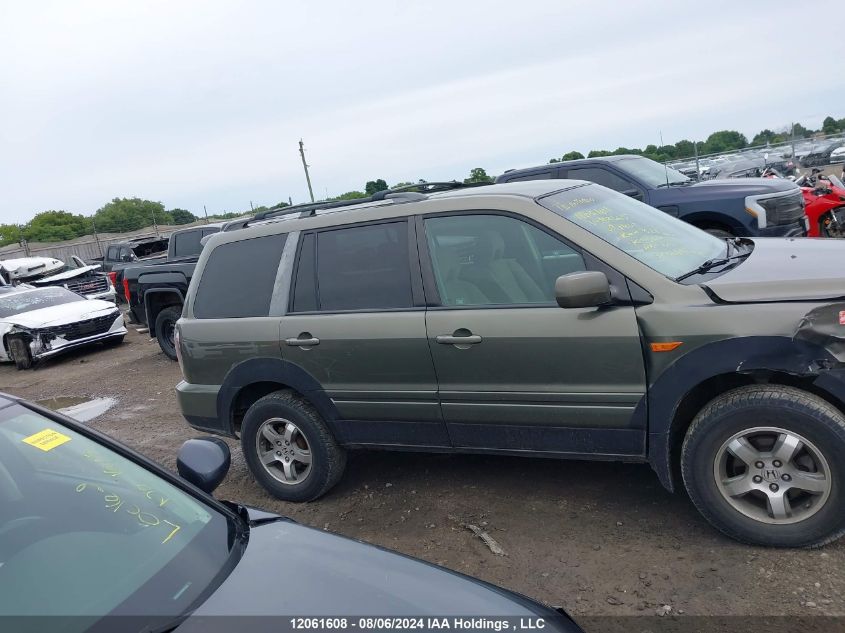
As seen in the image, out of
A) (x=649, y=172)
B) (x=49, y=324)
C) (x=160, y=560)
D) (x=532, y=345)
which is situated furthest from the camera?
(x=49, y=324)

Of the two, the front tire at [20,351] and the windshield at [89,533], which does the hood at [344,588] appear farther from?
the front tire at [20,351]

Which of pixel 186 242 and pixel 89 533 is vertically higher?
pixel 186 242

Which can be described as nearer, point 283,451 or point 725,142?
point 283,451

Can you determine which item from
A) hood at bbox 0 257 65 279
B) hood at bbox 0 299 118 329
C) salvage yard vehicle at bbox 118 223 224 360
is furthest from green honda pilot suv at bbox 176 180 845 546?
hood at bbox 0 257 65 279

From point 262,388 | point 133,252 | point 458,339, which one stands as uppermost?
point 133,252

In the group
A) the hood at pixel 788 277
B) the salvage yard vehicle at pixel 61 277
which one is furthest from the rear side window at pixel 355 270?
the salvage yard vehicle at pixel 61 277

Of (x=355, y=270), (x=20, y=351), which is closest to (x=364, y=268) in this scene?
(x=355, y=270)

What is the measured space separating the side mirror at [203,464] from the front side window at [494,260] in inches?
64.3

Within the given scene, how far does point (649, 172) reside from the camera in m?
9.42

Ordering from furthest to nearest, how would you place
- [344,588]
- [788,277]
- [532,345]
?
[532,345] → [788,277] → [344,588]

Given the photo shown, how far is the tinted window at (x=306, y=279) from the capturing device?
4445 millimetres

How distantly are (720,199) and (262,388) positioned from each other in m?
6.25

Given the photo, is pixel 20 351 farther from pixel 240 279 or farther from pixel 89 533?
pixel 89 533

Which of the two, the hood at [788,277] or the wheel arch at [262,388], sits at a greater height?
the hood at [788,277]
